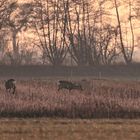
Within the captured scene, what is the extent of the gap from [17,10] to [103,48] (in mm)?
15531

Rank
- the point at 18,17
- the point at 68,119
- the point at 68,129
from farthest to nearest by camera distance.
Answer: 1. the point at 18,17
2. the point at 68,119
3. the point at 68,129

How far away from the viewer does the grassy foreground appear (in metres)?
16.3

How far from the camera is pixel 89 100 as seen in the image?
2692cm

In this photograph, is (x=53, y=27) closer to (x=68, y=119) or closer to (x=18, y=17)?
(x=18, y=17)

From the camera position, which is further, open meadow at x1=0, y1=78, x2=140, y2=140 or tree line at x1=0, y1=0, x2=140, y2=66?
tree line at x1=0, y1=0, x2=140, y2=66

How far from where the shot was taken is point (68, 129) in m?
18.0

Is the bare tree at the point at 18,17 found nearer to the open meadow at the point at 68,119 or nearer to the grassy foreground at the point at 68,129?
A: the open meadow at the point at 68,119

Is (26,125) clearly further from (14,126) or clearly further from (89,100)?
(89,100)

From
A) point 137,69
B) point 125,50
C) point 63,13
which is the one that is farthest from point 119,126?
point 125,50

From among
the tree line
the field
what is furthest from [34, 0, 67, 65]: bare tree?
the field

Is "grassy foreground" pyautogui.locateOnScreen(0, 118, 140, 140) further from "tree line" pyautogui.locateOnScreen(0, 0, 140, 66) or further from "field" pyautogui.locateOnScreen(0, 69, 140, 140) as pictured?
"tree line" pyautogui.locateOnScreen(0, 0, 140, 66)

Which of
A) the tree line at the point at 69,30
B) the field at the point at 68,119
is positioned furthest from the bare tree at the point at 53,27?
the field at the point at 68,119

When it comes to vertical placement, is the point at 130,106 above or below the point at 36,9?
below

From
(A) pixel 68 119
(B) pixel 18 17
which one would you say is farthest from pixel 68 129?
(B) pixel 18 17
